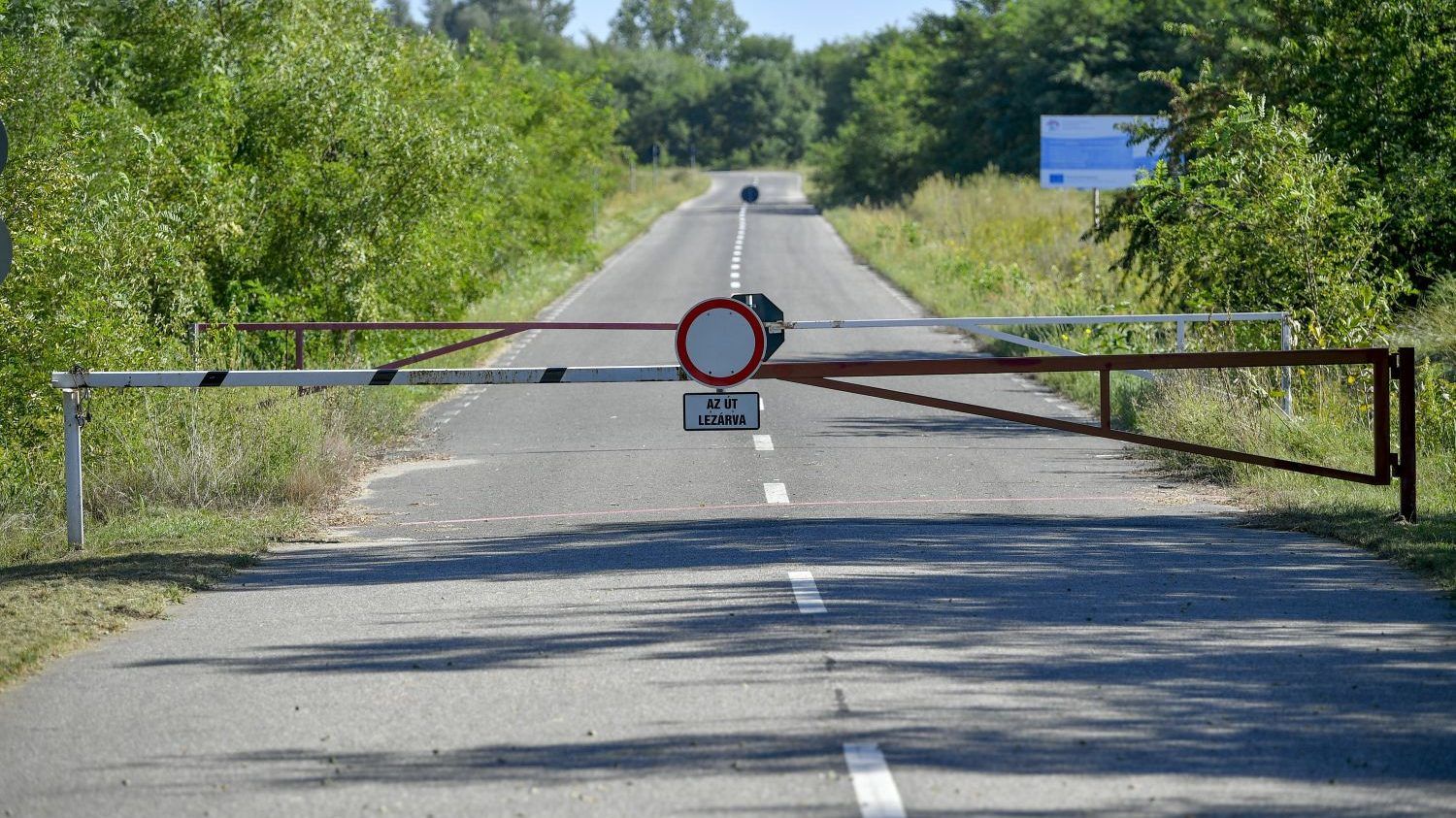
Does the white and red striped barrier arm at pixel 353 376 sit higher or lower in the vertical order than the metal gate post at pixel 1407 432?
higher

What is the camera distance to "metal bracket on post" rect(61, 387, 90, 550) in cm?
997

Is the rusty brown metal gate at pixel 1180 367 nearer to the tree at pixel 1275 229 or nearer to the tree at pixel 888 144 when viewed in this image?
the tree at pixel 1275 229

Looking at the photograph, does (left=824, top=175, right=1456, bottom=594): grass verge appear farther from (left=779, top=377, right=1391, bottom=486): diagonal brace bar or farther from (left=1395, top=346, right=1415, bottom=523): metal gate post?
(left=779, top=377, right=1391, bottom=486): diagonal brace bar

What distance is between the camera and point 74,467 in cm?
1001

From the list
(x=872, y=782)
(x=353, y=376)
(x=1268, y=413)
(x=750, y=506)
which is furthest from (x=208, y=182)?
(x=872, y=782)

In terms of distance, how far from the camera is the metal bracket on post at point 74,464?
997 cm

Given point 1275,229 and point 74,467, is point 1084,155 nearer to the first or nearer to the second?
point 1275,229

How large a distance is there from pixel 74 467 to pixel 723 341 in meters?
3.84

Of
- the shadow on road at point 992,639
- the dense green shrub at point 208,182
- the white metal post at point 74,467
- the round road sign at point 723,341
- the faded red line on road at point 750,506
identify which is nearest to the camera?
the shadow on road at point 992,639

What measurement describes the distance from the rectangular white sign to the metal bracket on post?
3.54 meters

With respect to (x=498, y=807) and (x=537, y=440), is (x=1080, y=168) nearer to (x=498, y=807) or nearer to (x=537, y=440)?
(x=537, y=440)

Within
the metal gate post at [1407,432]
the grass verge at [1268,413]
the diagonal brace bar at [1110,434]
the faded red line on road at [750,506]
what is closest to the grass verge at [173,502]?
the faded red line on road at [750,506]

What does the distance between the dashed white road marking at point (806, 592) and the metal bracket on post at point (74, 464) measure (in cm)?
420

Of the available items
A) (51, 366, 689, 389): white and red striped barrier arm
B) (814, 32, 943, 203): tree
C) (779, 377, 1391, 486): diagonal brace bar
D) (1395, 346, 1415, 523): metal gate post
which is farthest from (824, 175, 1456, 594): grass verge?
(814, 32, 943, 203): tree
